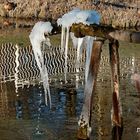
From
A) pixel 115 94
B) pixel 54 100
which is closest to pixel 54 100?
pixel 54 100

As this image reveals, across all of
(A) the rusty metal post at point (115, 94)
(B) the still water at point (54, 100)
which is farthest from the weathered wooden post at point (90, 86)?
(B) the still water at point (54, 100)

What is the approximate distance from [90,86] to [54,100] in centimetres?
609

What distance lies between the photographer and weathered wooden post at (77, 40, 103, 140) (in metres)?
14.2

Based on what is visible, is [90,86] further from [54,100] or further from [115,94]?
[54,100]

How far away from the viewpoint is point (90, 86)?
14.4m

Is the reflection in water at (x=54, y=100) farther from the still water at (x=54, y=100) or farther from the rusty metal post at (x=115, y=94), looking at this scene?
the rusty metal post at (x=115, y=94)

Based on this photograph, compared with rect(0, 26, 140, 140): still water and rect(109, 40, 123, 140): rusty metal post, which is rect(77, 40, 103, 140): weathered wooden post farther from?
rect(0, 26, 140, 140): still water

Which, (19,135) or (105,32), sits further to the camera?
(19,135)

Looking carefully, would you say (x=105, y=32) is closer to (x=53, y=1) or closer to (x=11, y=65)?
(x=11, y=65)

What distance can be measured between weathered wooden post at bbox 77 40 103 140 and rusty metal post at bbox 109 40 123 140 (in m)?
0.47

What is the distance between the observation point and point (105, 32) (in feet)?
45.6

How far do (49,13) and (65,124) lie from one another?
106 ft

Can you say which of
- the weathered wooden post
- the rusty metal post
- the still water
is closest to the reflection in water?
the still water

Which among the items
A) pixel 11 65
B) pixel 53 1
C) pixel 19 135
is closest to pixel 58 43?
pixel 11 65
